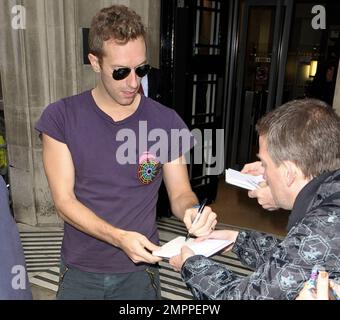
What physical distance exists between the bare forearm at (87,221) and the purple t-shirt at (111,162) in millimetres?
78

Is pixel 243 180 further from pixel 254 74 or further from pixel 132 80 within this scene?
pixel 254 74

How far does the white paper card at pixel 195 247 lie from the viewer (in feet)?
4.70

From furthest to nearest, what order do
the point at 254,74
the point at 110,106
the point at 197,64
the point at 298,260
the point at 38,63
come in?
the point at 254,74 → the point at 197,64 → the point at 38,63 → the point at 110,106 → the point at 298,260

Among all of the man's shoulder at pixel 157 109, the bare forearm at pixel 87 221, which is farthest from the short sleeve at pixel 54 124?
the man's shoulder at pixel 157 109

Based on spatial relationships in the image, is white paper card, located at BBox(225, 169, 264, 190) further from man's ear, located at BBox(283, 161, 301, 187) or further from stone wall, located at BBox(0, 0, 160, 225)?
stone wall, located at BBox(0, 0, 160, 225)

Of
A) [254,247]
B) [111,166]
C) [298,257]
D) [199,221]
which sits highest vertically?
[111,166]

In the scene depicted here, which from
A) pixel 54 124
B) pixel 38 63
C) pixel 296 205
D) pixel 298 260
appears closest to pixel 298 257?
pixel 298 260

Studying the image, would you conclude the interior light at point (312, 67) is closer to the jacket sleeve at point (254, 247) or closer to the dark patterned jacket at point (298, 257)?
the jacket sleeve at point (254, 247)

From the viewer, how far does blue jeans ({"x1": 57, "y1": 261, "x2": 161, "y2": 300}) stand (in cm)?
160

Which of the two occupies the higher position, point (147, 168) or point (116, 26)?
point (116, 26)

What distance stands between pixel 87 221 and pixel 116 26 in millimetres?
766

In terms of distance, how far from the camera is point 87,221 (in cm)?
147
